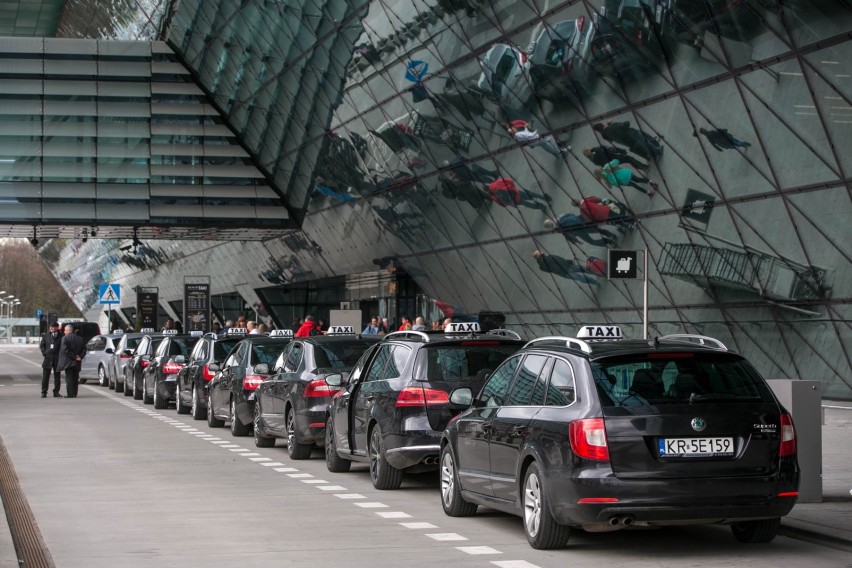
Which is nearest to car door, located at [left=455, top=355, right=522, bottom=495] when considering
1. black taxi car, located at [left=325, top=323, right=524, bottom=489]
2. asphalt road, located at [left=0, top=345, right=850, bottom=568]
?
asphalt road, located at [left=0, top=345, right=850, bottom=568]

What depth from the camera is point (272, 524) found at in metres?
11.8

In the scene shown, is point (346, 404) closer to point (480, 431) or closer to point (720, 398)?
point (480, 431)

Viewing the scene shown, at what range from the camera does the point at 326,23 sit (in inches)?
1686

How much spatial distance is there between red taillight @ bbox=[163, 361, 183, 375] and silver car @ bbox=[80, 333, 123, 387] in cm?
1285

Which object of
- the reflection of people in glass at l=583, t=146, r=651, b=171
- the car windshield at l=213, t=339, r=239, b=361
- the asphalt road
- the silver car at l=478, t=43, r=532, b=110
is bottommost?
the asphalt road

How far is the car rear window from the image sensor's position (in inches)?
392

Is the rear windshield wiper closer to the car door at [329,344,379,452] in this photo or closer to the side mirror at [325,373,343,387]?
the car door at [329,344,379,452]

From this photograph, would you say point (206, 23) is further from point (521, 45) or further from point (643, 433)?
point (643, 433)

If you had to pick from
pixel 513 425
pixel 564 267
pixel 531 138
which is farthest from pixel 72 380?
pixel 513 425

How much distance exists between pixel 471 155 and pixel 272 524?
24.6 m

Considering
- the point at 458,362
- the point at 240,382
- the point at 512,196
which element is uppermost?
the point at 512,196

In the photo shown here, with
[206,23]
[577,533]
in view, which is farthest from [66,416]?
[206,23]

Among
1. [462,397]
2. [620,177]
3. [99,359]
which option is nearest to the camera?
[462,397]

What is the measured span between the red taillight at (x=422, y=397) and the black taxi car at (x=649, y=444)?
10.7 ft
